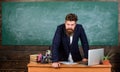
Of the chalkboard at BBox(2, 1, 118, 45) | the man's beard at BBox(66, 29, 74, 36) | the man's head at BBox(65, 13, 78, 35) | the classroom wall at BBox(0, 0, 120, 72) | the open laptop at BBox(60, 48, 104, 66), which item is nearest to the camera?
the open laptop at BBox(60, 48, 104, 66)

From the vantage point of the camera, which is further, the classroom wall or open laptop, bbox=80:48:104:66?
the classroom wall

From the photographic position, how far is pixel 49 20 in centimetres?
581

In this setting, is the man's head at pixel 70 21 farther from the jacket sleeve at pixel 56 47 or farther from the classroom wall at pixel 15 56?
the classroom wall at pixel 15 56

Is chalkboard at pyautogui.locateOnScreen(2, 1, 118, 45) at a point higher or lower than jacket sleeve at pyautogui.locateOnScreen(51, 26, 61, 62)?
higher

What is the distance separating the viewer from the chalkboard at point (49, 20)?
5762 mm

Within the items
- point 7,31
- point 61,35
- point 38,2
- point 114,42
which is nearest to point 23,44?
point 7,31

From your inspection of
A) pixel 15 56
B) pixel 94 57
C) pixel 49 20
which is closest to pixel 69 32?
pixel 94 57

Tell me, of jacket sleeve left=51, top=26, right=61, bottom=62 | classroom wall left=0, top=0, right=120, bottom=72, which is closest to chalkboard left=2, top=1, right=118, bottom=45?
classroom wall left=0, top=0, right=120, bottom=72

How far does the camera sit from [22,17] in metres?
5.83

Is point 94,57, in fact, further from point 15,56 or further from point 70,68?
point 15,56

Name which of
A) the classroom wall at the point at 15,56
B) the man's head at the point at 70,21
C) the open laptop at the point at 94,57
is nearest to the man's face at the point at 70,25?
the man's head at the point at 70,21

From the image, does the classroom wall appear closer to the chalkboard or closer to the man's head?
the chalkboard

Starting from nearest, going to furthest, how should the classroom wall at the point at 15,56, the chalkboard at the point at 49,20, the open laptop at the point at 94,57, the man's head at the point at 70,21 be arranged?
the open laptop at the point at 94,57 < the man's head at the point at 70,21 < the chalkboard at the point at 49,20 < the classroom wall at the point at 15,56

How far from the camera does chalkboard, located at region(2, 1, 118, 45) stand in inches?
227
